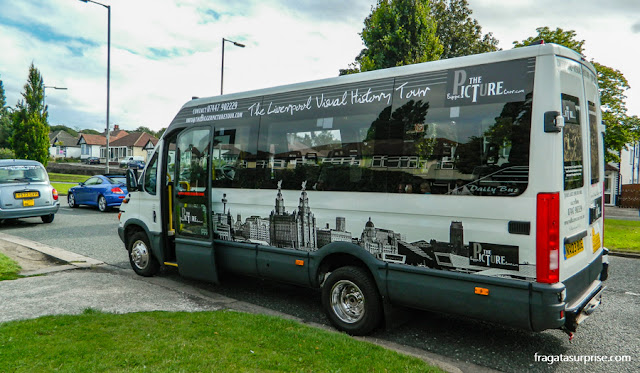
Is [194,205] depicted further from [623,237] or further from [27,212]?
[623,237]

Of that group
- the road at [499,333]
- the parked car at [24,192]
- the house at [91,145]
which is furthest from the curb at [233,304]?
the house at [91,145]

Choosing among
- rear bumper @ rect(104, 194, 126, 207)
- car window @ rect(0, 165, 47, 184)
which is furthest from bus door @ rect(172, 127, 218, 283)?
rear bumper @ rect(104, 194, 126, 207)

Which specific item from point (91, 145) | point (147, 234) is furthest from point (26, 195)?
point (91, 145)

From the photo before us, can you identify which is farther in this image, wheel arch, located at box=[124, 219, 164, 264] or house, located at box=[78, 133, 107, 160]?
house, located at box=[78, 133, 107, 160]

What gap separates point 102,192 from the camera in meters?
17.6

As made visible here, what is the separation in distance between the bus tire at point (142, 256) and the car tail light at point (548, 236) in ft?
A: 19.4

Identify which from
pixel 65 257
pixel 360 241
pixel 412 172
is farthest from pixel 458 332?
pixel 65 257

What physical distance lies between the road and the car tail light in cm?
106

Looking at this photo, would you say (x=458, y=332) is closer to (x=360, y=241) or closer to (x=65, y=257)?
(x=360, y=241)

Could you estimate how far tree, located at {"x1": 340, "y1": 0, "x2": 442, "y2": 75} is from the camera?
14.6 metres

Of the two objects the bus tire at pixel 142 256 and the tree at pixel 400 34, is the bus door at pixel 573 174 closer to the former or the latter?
the bus tire at pixel 142 256

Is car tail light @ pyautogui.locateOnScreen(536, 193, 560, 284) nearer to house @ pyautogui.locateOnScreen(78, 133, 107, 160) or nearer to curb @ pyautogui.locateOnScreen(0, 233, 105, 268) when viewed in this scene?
curb @ pyautogui.locateOnScreen(0, 233, 105, 268)

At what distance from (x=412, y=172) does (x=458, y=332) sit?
2.00 meters

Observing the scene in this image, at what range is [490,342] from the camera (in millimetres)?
4801
